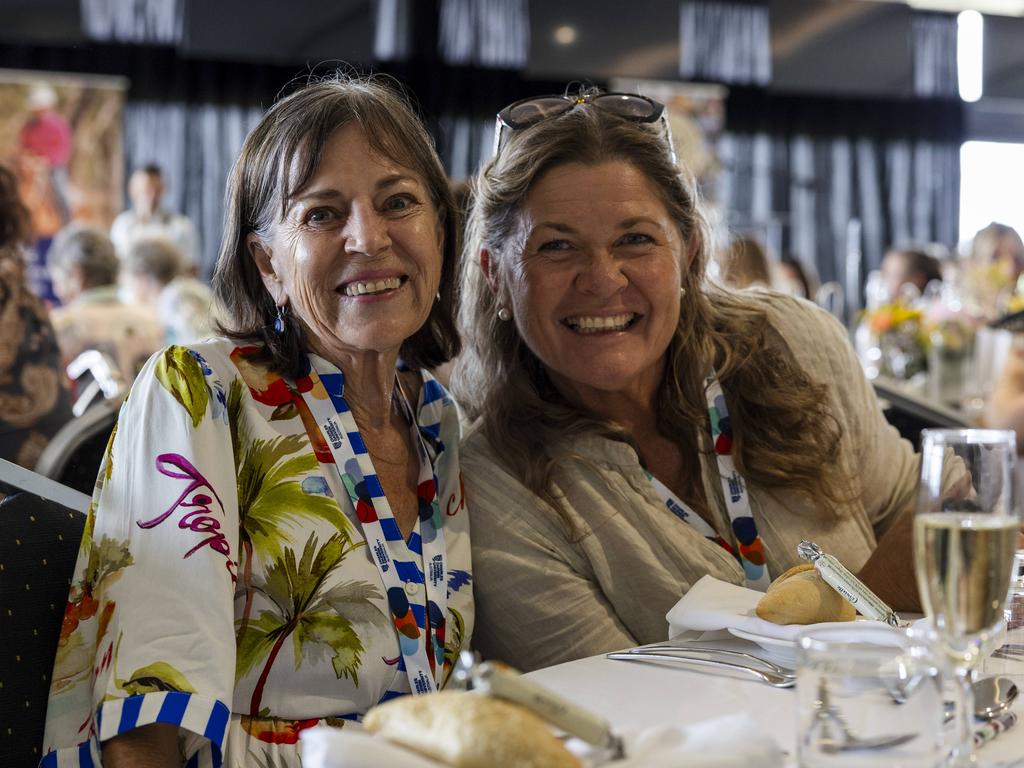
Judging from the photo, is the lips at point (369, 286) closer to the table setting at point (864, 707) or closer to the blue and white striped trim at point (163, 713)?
the blue and white striped trim at point (163, 713)

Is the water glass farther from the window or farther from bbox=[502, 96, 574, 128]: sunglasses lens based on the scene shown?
the window

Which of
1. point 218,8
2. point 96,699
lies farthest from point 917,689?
point 218,8

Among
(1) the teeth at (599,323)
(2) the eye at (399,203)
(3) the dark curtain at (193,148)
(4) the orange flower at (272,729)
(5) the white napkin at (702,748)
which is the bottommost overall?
(4) the orange flower at (272,729)

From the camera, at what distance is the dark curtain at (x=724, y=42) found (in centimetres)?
1037

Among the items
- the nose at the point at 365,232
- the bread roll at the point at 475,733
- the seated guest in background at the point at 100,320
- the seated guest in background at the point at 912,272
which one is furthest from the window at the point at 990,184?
the bread roll at the point at 475,733

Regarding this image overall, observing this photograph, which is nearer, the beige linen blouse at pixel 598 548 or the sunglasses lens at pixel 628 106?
the beige linen blouse at pixel 598 548

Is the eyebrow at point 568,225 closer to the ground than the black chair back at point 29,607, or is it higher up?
higher up

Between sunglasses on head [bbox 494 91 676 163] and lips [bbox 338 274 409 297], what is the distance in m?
0.51

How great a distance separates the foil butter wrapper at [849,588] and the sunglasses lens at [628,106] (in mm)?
936

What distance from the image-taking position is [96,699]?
1371 millimetres

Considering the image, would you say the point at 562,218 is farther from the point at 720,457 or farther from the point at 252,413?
the point at 252,413

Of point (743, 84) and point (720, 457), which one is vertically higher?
point (743, 84)

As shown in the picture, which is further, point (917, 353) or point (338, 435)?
point (917, 353)

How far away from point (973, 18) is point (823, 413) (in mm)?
10640
